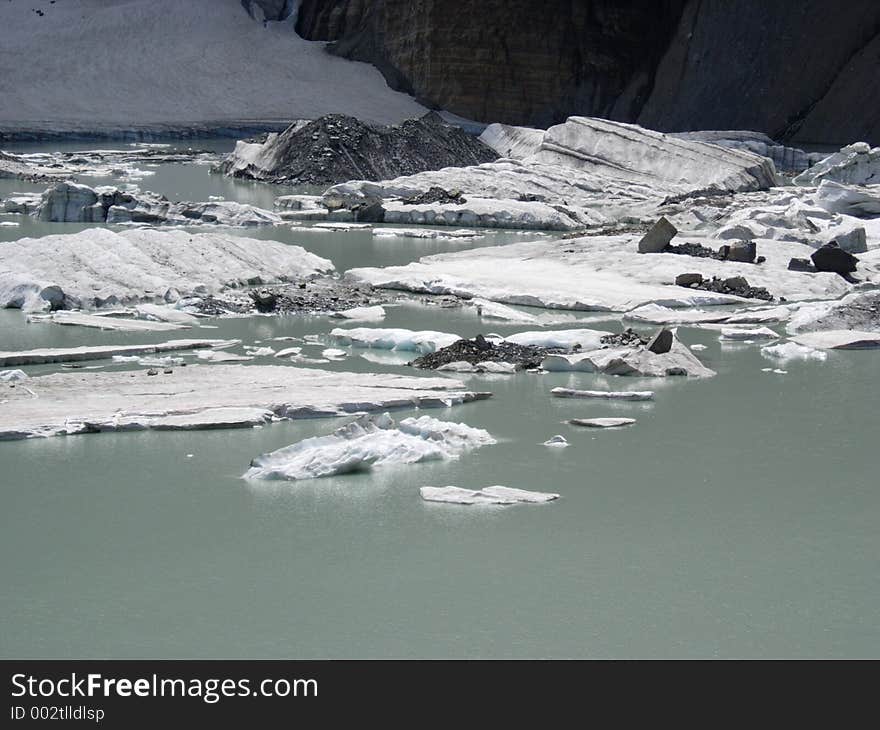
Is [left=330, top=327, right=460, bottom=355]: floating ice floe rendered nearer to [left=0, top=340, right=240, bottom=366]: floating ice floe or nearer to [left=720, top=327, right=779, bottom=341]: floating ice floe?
[left=0, top=340, right=240, bottom=366]: floating ice floe

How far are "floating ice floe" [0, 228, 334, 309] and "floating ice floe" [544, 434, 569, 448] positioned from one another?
16.5ft

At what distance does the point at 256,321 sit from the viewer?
36.4ft

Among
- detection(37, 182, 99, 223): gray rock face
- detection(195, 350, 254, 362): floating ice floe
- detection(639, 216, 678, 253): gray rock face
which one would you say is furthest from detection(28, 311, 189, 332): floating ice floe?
detection(37, 182, 99, 223): gray rock face

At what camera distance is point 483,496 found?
6434 millimetres

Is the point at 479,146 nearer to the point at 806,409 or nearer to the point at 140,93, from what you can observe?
the point at 140,93

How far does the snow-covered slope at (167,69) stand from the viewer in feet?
124

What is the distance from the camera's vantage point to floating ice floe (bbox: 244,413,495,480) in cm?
679

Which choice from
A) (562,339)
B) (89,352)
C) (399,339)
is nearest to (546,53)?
(562,339)

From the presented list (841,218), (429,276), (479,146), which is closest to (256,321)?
(429,276)

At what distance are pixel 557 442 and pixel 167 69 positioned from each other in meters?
35.2

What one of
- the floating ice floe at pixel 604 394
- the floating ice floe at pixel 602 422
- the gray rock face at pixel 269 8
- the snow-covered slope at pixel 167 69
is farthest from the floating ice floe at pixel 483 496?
the gray rock face at pixel 269 8

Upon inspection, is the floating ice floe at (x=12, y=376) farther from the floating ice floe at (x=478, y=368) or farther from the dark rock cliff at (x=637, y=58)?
the dark rock cliff at (x=637, y=58)

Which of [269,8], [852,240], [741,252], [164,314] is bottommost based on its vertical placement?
[164,314]

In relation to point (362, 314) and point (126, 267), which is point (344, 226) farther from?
point (362, 314)
